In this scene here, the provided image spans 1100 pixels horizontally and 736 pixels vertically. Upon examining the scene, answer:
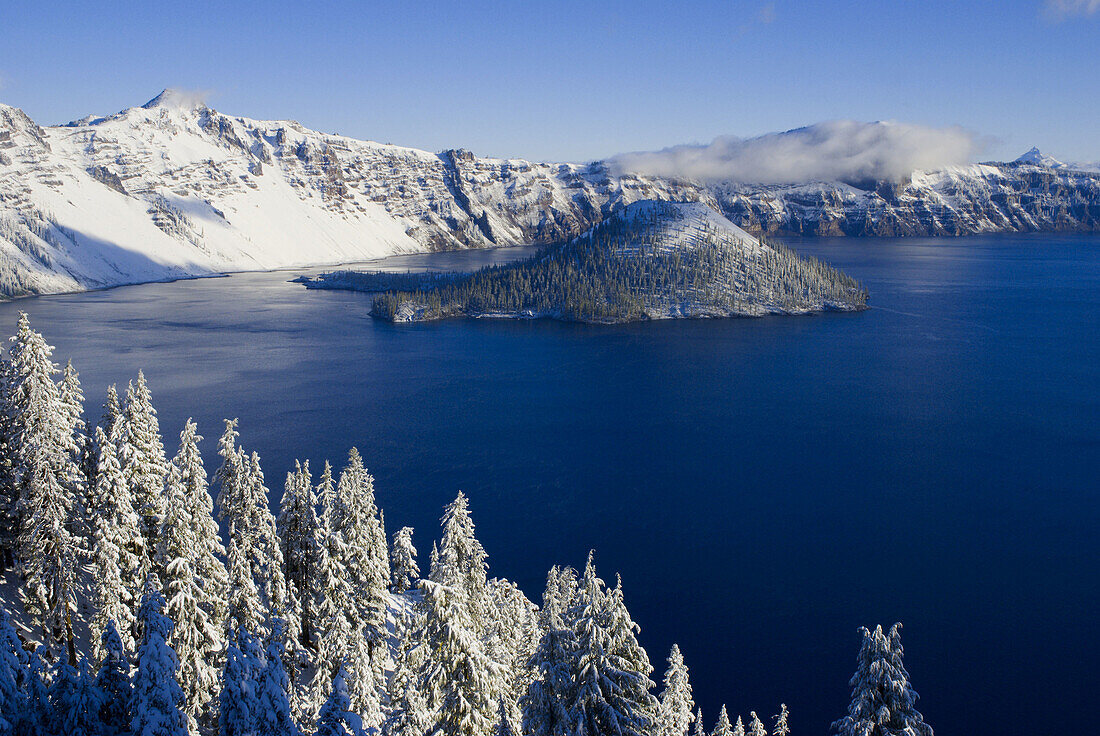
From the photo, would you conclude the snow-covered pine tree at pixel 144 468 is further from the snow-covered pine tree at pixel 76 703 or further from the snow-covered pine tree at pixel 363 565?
the snow-covered pine tree at pixel 76 703

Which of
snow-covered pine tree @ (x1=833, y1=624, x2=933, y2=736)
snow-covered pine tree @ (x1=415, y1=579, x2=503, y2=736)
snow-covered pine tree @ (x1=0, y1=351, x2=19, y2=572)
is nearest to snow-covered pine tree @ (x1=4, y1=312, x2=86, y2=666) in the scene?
snow-covered pine tree @ (x1=0, y1=351, x2=19, y2=572)

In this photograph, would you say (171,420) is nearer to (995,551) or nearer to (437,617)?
(437,617)

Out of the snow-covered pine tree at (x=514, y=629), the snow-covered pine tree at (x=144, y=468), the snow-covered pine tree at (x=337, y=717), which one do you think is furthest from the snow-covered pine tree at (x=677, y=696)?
the snow-covered pine tree at (x=144, y=468)

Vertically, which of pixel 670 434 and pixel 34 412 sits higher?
pixel 34 412

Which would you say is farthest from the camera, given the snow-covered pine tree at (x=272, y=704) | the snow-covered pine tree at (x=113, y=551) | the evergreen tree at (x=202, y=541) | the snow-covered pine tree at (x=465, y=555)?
the snow-covered pine tree at (x=465, y=555)

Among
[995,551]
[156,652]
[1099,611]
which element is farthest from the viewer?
[995,551]

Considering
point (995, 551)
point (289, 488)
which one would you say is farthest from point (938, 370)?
point (289, 488)

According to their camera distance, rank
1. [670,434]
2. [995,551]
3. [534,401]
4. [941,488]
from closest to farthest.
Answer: [995,551] → [941,488] → [670,434] → [534,401]
